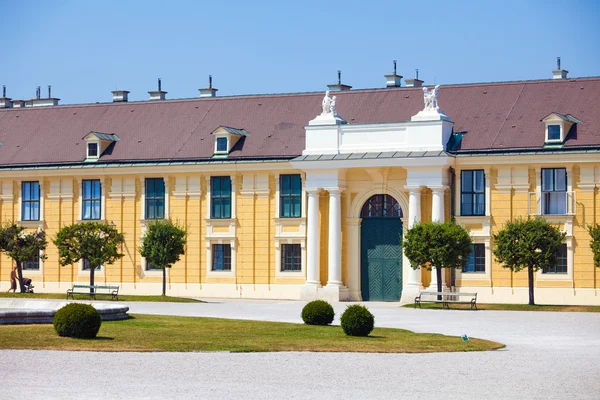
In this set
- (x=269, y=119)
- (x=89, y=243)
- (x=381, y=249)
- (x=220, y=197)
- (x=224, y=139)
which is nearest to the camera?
(x=89, y=243)

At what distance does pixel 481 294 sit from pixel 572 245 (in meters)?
4.65

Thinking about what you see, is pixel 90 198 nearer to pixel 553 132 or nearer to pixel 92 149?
pixel 92 149

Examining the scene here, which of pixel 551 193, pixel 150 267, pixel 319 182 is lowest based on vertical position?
pixel 150 267

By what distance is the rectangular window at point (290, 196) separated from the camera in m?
64.0

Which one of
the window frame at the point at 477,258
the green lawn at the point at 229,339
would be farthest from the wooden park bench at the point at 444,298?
the green lawn at the point at 229,339

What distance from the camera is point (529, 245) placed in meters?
54.4

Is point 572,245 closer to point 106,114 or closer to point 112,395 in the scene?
point 106,114

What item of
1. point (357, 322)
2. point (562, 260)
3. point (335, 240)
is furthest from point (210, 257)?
point (357, 322)

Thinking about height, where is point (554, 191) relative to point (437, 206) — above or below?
above

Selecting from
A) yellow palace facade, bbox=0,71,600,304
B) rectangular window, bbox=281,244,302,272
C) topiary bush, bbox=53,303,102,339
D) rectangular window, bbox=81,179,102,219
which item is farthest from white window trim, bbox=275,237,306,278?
topiary bush, bbox=53,303,102,339

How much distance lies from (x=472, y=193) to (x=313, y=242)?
791 cm

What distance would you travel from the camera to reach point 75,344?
101 feet

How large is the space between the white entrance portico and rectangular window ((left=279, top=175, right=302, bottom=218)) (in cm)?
126

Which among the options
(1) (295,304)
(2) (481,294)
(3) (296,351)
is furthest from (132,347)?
(2) (481,294)
